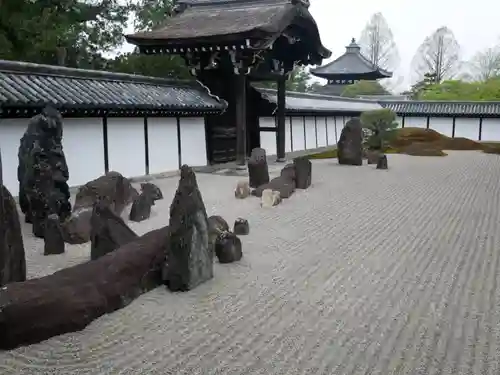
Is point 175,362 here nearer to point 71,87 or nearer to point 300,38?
point 71,87

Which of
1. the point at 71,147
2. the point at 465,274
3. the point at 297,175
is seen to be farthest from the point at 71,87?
the point at 465,274

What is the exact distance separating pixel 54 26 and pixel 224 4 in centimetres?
660

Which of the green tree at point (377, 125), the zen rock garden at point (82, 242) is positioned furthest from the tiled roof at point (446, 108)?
the zen rock garden at point (82, 242)

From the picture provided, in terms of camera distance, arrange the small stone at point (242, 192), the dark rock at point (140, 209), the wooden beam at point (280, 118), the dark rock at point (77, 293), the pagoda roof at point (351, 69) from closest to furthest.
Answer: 1. the dark rock at point (77, 293)
2. the dark rock at point (140, 209)
3. the small stone at point (242, 192)
4. the wooden beam at point (280, 118)
5. the pagoda roof at point (351, 69)

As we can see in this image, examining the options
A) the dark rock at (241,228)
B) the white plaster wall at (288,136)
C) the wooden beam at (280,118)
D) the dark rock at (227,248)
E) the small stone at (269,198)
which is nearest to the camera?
the dark rock at (227,248)

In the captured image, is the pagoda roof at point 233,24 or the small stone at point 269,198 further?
the pagoda roof at point 233,24

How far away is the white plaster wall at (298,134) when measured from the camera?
88.1 ft

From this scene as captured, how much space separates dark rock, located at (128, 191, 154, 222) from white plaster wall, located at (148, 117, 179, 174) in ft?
19.4

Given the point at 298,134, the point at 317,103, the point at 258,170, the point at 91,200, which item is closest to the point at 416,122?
the point at 317,103

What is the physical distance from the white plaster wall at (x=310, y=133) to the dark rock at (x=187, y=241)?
71.4ft

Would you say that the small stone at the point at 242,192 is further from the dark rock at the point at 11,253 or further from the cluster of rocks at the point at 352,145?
the cluster of rocks at the point at 352,145

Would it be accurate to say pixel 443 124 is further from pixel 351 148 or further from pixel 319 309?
pixel 319 309

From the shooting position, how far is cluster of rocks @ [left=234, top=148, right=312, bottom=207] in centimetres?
1367

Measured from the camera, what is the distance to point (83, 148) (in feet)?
47.3
